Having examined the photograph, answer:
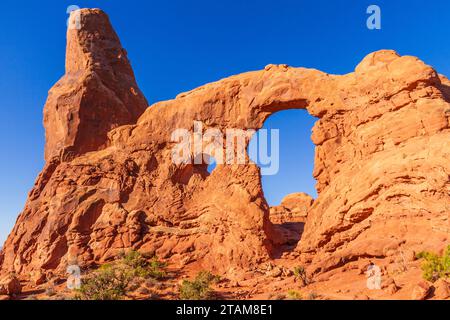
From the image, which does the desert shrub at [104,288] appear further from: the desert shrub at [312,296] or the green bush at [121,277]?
the desert shrub at [312,296]

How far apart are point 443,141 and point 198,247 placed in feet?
47.5

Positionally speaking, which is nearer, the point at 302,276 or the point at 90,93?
the point at 302,276

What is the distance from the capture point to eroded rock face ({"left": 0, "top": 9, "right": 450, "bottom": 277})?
17.5m

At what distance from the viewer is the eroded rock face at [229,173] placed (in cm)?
1755

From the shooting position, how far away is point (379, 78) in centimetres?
2098

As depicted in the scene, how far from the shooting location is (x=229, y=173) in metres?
24.4

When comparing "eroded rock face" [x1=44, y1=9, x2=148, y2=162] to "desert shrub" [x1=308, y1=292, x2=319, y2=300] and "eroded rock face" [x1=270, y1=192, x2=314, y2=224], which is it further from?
"desert shrub" [x1=308, y1=292, x2=319, y2=300]

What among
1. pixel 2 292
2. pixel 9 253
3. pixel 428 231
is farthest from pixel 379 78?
pixel 9 253

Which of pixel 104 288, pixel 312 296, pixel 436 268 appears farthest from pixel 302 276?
pixel 104 288

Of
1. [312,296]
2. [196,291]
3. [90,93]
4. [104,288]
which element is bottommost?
[312,296]

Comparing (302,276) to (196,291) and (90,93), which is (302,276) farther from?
(90,93)

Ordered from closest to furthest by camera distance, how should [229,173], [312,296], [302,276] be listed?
[312,296], [302,276], [229,173]

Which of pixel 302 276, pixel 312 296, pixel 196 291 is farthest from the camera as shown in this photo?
pixel 302 276

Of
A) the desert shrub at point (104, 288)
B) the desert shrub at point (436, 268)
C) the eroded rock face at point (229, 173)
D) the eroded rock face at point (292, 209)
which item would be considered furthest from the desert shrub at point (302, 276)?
the eroded rock face at point (292, 209)
